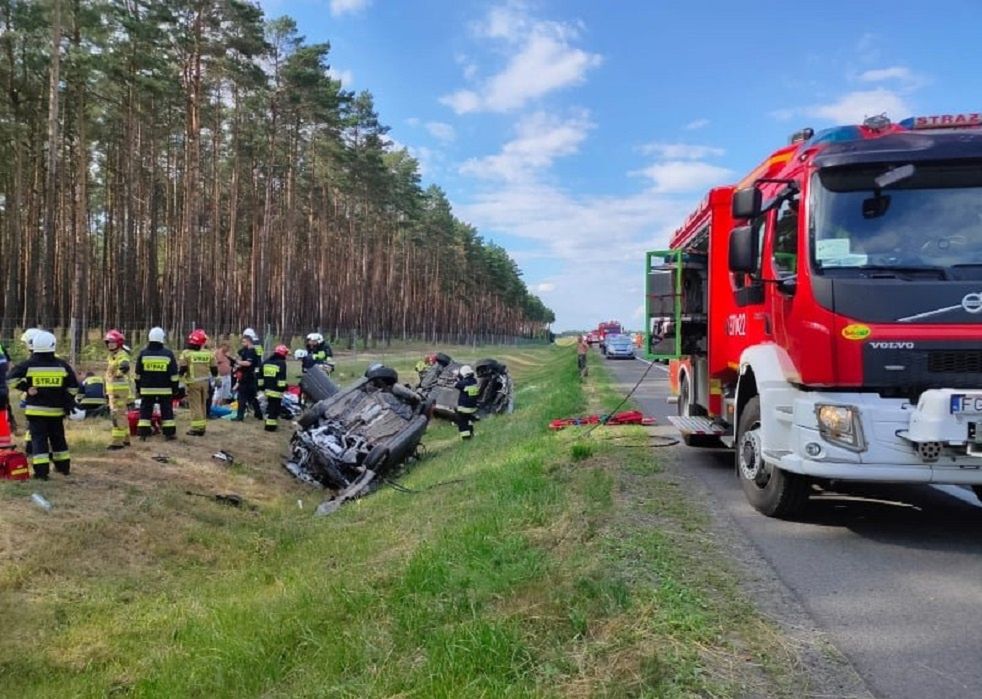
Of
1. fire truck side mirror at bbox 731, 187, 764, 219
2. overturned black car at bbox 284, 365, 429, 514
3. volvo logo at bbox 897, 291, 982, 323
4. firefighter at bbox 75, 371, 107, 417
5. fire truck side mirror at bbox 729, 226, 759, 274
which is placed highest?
fire truck side mirror at bbox 731, 187, 764, 219

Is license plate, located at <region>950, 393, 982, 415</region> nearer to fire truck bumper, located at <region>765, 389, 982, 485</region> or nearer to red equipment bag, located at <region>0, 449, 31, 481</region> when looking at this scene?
fire truck bumper, located at <region>765, 389, 982, 485</region>

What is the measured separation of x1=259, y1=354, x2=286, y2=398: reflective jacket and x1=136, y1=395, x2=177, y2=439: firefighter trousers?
2.23 m

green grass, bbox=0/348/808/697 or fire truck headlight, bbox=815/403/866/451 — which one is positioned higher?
fire truck headlight, bbox=815/403/866/451

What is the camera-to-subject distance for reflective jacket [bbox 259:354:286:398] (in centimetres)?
1320

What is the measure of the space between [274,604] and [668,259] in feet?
19.9

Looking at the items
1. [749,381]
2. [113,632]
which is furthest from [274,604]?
[749,381]

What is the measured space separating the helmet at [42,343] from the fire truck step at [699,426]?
7.21 metres

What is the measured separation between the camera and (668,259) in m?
8.94

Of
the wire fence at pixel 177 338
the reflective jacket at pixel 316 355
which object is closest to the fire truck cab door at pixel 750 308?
the reflective jacket at pixel 316 355

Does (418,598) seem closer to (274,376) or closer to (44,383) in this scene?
(44,383)

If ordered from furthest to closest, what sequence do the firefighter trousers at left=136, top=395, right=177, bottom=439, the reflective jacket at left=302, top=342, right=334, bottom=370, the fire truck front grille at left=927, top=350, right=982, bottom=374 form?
the reflective jacket at left=302, top=342, right=334, bottom=370 < the firefighter trousers at left=136, top=395, right=177, bottom=439 < the fire truck front grille at left=927, top=350, right=982, bottom=374

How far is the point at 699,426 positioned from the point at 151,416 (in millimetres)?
8297

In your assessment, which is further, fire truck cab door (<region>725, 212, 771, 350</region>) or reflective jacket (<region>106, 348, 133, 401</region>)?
reflective jacket (<region>106, 348, 133, 401</region>)

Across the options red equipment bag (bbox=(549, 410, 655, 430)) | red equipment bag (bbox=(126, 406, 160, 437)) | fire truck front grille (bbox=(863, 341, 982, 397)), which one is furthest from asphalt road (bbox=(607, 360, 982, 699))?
red equipment bag (bbox=(126, 406, 160, 437))
